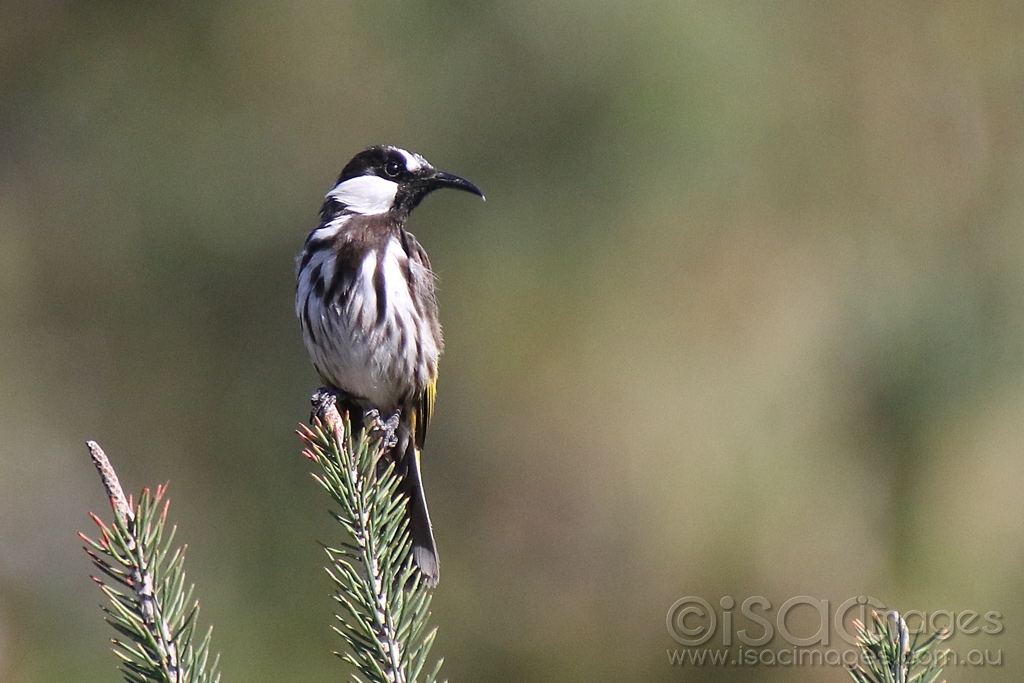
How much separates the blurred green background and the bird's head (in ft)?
2.74

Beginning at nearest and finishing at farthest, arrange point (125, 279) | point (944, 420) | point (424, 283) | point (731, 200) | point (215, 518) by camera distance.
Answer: point (424, 283), point (944, 420), point (731, 200), point (215, 518), point (125, 279)

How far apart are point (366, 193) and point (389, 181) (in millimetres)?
99

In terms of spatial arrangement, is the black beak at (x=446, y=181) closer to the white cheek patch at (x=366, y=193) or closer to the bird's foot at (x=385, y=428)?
the white cheek patch at (x=366, y=193)

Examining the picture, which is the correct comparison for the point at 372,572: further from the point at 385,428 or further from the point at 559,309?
the point at 559,309

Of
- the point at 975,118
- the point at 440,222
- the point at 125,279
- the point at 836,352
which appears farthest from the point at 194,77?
the point at 975,118

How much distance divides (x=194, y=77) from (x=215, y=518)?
→ 6.98ft

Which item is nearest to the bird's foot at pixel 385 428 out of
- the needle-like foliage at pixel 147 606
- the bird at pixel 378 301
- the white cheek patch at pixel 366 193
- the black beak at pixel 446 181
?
the bird at pixel 378 301

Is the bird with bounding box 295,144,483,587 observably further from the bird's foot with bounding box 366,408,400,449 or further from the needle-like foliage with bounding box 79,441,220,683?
the needle-like foliage with bounding box 79,441,220,683

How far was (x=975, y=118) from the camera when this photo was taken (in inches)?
186

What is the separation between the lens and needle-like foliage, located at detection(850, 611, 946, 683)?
5.13 feet

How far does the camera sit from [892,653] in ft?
5.18

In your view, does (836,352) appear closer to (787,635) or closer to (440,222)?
(787,635)

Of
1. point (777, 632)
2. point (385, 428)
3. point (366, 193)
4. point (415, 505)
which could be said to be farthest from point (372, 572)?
point (777, 632)

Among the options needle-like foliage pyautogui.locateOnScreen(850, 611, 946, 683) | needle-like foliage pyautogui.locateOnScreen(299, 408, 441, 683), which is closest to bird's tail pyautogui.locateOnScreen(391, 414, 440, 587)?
needle-like foliage pyautogui.locateOnScreen(299, 408, 441, 683)
